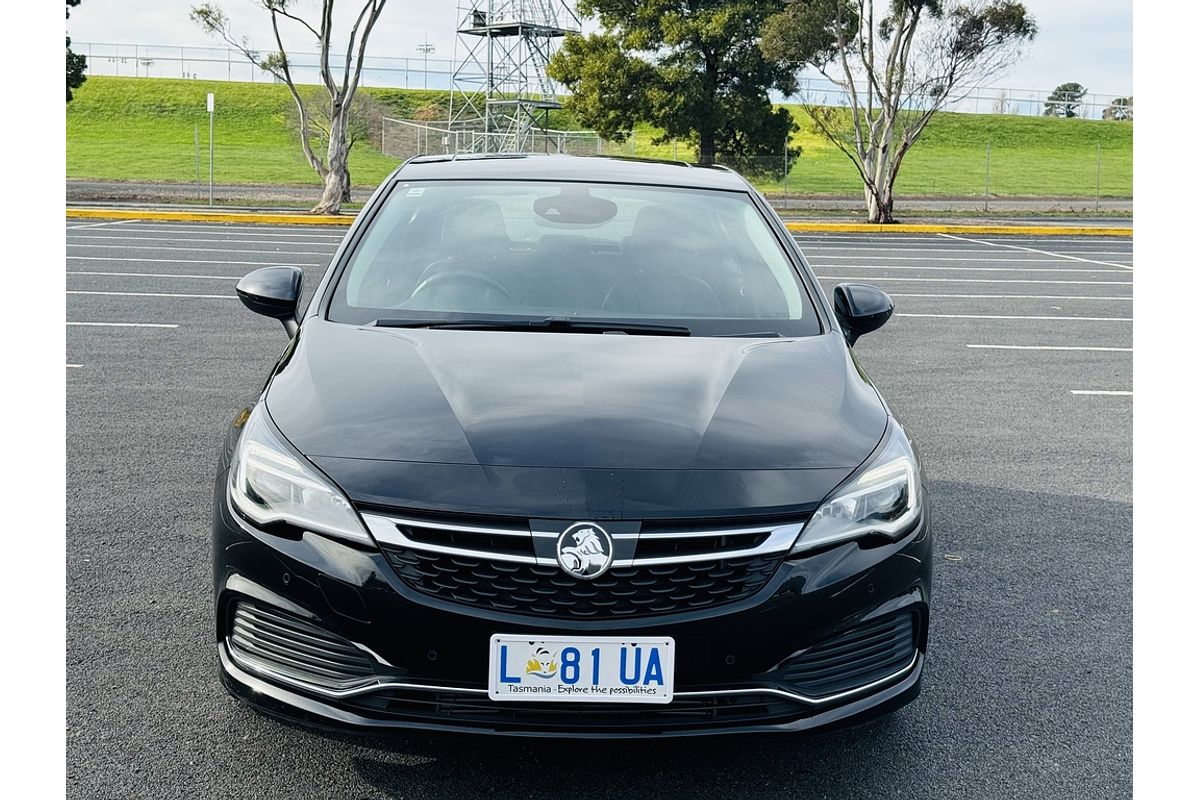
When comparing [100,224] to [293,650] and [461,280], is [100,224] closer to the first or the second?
[461,280]

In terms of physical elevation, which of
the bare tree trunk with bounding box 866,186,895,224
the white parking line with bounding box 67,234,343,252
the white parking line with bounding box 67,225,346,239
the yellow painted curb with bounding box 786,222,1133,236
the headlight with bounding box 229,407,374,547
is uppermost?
the bare tree trunk with bounding box 866,186,895,224

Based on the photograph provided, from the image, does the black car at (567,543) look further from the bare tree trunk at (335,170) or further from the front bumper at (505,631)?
the bare tree trunk at (335,170)

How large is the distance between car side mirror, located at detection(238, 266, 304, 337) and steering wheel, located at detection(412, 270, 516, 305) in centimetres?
39

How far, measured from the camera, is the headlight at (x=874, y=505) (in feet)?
8.72

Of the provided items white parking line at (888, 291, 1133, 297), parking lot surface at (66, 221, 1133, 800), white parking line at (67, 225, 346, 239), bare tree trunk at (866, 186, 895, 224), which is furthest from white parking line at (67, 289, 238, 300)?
bare tree trunk at (866, 186, 895, 224)

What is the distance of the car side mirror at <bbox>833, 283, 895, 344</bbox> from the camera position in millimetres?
4016

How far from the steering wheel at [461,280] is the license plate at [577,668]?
59.9 inches

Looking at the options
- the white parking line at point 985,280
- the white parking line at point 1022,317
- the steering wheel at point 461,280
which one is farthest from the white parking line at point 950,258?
the steering wheel at point 461,280

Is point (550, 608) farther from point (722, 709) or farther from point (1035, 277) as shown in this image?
point (1035, 277)

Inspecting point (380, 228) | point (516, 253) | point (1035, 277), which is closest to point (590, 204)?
point (516, 253)

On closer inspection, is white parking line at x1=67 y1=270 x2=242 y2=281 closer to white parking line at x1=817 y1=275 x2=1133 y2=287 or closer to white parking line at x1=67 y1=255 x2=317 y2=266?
white parking line at x1=67 y1=255 x2=317 y2=266

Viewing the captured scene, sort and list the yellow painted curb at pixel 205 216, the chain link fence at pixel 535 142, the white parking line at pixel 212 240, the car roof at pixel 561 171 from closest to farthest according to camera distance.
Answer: the car roof at pixel 561 171 < the white parking line at pixel 212 240 < the yellow painted curb at pixel 205 216 < the chain link fence at pixel 535 142

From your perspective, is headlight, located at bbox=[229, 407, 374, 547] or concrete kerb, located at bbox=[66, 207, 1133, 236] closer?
headlight, located at bbox=[229, 407, 374, 547]

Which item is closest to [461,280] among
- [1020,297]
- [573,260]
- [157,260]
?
[573,260]
